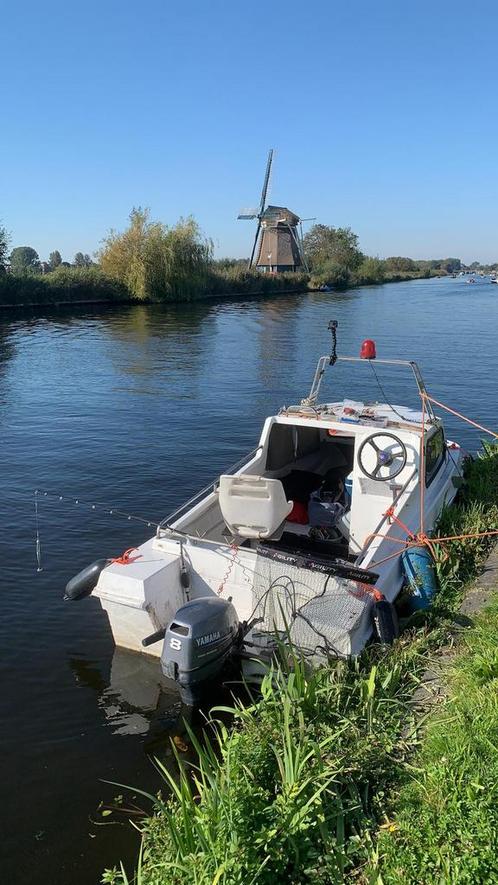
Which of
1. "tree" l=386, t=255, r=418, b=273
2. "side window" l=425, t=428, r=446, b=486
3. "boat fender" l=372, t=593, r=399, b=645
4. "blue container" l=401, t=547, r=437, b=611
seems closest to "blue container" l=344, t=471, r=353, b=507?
"side window" l=425, t=428, r=446, b=486

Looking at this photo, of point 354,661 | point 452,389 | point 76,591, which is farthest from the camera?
point 452,389

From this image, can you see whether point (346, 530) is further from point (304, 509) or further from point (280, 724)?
point (280, 724)

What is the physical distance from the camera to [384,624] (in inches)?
236

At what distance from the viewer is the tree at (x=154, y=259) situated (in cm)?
4962

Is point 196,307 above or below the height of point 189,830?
above

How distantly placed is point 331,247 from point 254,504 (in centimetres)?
9867

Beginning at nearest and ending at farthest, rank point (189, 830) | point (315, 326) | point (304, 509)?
point (189, 830) → point (304, 509) → point (315, 326)

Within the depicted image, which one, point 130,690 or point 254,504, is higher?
point 254,504

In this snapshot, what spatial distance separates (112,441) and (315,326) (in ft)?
86.1

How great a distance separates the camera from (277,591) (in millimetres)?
6297

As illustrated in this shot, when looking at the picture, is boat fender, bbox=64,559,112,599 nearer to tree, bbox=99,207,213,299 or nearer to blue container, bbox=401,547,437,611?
blue container, bbox=401,547,437,611

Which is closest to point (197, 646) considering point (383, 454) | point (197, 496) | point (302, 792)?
point (302, 792)

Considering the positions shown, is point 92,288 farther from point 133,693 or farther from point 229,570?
point 133,693

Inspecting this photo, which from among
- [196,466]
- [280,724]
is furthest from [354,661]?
[196,466]
